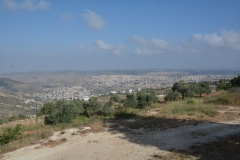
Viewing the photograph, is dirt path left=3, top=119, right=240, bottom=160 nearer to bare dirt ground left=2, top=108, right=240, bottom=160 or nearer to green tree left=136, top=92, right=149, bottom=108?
bare dirt ground left=2, top=108, right=240, bottom=160

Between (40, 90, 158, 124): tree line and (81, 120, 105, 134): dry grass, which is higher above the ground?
(81, 120, 105, 134): dry grass

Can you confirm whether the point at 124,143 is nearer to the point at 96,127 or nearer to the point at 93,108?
the point at 96,127

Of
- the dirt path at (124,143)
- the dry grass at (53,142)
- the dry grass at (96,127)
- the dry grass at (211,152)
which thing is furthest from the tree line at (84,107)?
the dry grass at (211,152)

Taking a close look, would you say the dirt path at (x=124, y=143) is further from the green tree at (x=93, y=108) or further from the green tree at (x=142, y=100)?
the green tree at (x=142, y=100)

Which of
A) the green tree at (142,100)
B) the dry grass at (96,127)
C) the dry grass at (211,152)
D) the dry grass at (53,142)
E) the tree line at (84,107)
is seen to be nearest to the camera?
the dry grass at (211,152)

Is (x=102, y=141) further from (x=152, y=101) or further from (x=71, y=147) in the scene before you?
(x=152, y=101)

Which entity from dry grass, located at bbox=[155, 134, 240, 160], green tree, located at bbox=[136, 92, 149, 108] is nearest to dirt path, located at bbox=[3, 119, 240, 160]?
dry grass, located at bbox=[155, 134, 240, 160]

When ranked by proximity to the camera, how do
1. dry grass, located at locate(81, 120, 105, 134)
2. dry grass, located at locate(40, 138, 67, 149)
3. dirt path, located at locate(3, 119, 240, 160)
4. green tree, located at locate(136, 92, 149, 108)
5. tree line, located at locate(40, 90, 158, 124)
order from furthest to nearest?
green tree, located at locate(136, 92, 149, 108) < tree line, located at locate(40, 90, 158, 124) < dry grass, located at locate(81, 120, 105, 134) < dry grass, located at locate(40, 138, 67, 149) < dirt path, located at locate(3, 119, 240, 160)

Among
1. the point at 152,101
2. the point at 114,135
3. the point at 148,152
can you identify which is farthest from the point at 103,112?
the point at 148,152
